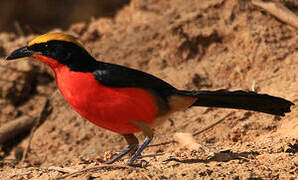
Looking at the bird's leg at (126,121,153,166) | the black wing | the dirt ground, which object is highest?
the dirt ground

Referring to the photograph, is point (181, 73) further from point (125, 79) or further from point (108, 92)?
point (108, 92)

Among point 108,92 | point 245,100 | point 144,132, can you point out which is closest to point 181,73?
point 245,100

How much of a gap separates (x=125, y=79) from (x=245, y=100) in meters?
1.16

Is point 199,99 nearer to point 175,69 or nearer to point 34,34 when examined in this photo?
point 175,69

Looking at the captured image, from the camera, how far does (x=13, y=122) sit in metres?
6.31

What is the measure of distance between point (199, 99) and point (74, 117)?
254 cm

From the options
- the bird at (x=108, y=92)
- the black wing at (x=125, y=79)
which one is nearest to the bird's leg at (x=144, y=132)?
the bird at (x=108, y=92)

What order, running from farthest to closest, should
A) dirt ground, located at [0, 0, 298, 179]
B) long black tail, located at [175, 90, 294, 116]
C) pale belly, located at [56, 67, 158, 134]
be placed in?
dirt ground, located at [0, 0, 298, 179]
long black tail, located at [175, 90, 294, 116]
pale belly, located at [56, 67, 158, 134]

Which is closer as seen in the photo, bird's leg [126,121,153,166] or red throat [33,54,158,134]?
red throat [33,54,158,134]

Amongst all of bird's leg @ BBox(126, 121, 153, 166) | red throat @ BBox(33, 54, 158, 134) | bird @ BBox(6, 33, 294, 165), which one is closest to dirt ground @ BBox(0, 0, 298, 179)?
bird's leg @ BBox(126, 121, 153, 166)

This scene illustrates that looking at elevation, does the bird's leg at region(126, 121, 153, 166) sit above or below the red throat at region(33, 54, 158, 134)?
below

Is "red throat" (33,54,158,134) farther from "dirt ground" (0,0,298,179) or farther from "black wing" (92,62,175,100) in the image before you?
"dirt ground" (0,0,298,179)

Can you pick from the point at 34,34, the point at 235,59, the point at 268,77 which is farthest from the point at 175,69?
the point at 34,34

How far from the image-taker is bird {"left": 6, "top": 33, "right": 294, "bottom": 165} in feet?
12.0
